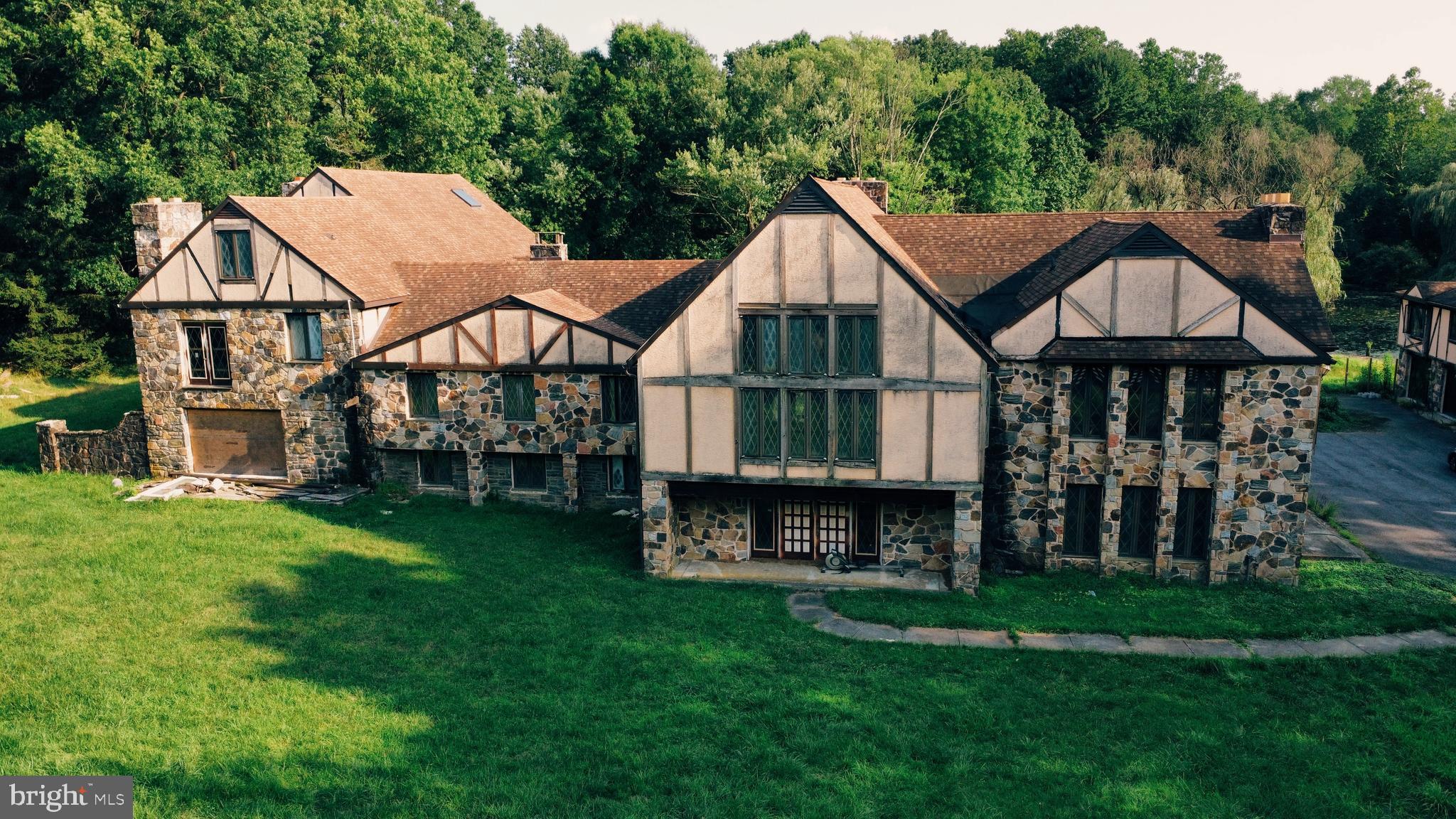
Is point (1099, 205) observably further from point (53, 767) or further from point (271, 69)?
point (53, 767)

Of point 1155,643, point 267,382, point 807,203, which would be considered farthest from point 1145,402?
point 267,382

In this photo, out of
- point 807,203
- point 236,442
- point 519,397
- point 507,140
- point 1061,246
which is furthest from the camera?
point 507,140

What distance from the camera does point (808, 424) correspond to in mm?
21516

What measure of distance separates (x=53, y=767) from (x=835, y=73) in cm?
4819

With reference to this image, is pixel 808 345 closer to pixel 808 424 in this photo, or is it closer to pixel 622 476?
pixel 808 424

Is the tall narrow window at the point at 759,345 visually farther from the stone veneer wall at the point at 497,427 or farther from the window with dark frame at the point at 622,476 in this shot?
the window with dark frame at the point at 622,476

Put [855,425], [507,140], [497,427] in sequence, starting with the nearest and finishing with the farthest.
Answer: [855,425] < [497,427] < [507,140]

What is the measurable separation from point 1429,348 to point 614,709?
1625 inches

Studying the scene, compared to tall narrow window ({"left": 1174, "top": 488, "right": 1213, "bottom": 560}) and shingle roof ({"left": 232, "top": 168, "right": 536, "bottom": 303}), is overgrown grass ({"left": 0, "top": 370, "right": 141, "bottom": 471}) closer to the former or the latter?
shingle roof ({"left": 232, "top": 168, "right": 536, "bottom": 303})

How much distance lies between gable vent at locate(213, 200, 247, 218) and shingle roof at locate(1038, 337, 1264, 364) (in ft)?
75.8

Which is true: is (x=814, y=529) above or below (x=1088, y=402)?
below

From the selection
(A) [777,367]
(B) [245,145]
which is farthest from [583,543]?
(B) [245,145]

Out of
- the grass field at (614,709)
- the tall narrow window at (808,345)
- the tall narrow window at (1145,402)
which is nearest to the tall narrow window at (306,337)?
the grass field at (614,709)

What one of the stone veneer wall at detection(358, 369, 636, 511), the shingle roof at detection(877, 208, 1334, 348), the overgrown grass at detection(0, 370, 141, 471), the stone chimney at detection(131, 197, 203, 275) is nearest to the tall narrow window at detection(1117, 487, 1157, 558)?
the shingle roof at detection(877, 208, 1334, 348)
